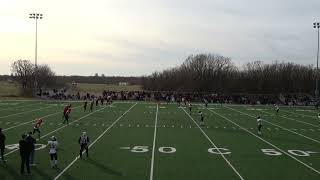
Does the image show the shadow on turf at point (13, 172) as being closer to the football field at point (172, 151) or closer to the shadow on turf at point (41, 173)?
the football field at point (172, 151)

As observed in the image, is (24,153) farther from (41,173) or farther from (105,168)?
(105,168)

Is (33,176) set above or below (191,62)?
below

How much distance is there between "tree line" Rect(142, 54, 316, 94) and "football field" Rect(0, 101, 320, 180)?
259 feet

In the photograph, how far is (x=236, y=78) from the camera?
403 feet

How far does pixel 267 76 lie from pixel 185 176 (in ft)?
351

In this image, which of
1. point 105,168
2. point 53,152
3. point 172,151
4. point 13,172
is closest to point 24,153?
point 13,172

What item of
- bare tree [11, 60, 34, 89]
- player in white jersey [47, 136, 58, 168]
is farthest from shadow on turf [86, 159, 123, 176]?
bare tree [11, 60, 34, 89]

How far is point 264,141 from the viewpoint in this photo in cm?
2947

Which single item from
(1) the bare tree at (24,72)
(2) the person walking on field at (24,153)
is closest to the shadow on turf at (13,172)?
(2) the person walking on field at (24,153)

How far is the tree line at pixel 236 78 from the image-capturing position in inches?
4680

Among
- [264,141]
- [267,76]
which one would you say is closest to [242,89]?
[267,76]

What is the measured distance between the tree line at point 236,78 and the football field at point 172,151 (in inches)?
3110

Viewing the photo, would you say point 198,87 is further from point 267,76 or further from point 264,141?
point 264,141

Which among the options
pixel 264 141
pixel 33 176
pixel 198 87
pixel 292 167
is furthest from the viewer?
pixel 198 87
